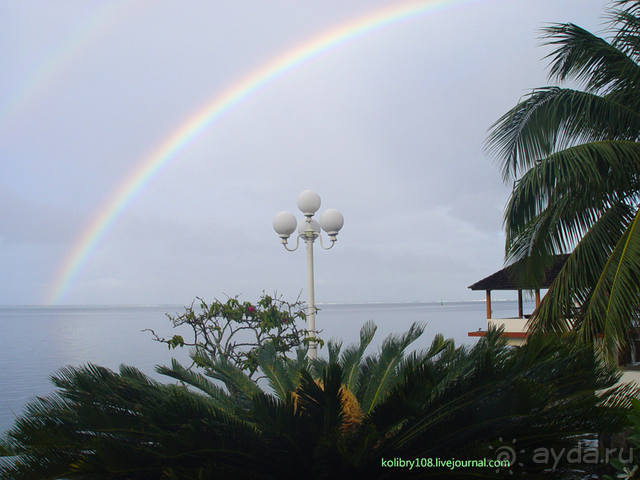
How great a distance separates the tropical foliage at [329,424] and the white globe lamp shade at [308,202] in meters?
3.69

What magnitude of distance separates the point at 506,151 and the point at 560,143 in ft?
2.61

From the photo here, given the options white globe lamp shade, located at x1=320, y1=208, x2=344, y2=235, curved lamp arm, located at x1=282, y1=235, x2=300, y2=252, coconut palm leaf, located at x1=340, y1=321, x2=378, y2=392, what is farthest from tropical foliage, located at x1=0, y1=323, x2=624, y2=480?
curved lamp arm, located at x1=282, y1=235, x2=300, y2=252

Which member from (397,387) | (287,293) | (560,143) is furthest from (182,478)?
(560,143)

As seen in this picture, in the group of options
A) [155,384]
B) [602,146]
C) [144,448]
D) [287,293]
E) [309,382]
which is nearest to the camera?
[309,382]

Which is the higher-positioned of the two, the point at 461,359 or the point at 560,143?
the point at 560,143

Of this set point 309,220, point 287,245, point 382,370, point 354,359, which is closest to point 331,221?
point 309,220

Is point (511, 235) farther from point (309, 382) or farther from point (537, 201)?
point (309, 382)

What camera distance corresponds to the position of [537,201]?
687cm

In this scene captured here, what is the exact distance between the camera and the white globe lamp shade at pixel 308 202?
7855 mm

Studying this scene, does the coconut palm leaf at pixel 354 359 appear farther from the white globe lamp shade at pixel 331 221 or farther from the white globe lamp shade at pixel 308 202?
the white globe lamp shade at pixel 308 202

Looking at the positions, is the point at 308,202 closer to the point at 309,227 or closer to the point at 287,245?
the point at 309,227

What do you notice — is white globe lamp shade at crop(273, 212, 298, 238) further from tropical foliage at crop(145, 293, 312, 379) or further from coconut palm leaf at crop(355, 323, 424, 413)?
coconut palm leaf at crop(355, 323, 424, 413)

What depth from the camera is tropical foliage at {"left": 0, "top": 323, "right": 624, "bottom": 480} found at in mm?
3576

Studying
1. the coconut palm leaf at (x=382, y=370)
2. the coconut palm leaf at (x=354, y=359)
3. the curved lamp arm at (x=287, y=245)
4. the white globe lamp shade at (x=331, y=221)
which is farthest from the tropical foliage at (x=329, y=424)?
the curved lamp arm at (x=287, y=245)
